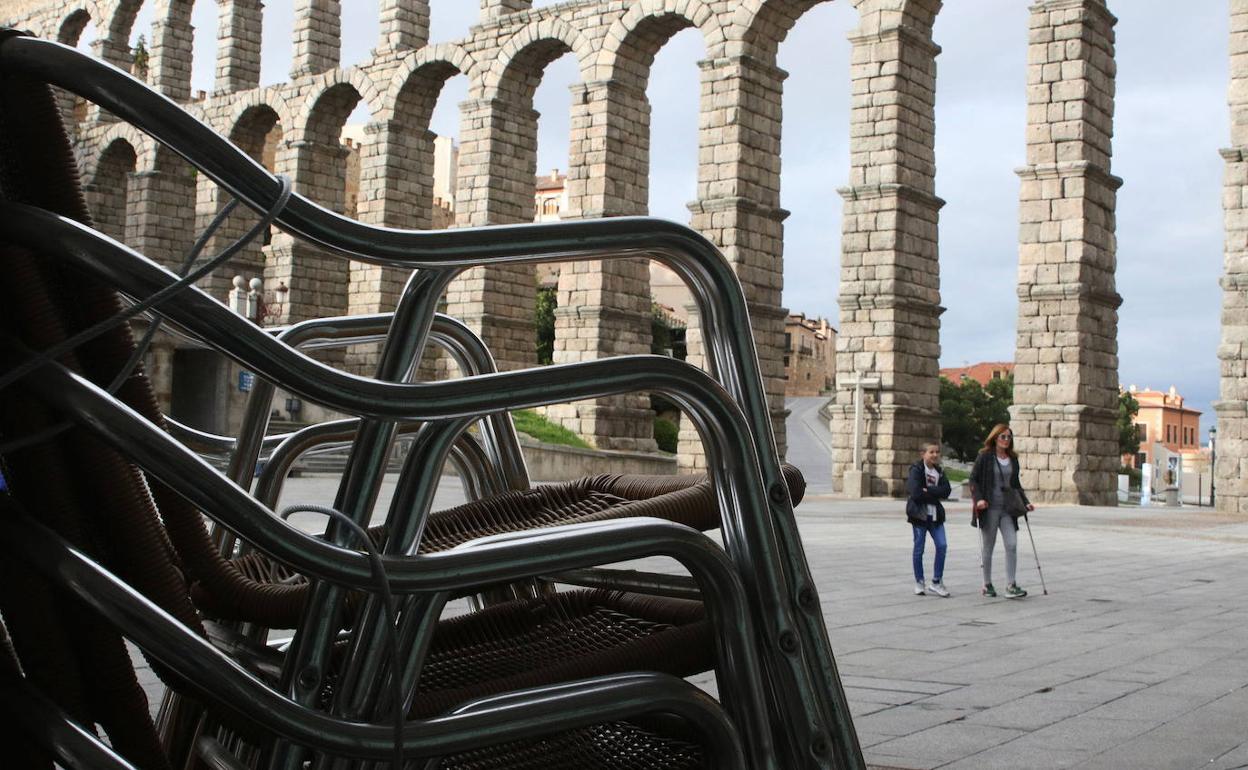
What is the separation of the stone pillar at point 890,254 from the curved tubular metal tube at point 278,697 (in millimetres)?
19081

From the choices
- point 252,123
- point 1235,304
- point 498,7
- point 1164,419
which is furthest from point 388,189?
point 1164,419

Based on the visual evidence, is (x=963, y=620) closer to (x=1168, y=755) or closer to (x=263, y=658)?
(x=1168, y=755)

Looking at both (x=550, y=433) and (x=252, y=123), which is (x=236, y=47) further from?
(x=550, y=433)

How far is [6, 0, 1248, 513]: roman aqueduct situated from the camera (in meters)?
18.9

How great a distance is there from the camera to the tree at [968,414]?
6831 centimetres

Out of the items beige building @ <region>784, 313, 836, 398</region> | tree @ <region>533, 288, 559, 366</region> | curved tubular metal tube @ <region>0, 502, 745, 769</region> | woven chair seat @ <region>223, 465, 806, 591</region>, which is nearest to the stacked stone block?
tree @ <region>533, 288, 559, 366</region>

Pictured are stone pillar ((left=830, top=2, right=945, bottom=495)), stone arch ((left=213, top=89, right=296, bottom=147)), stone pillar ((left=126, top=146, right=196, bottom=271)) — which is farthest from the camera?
stone pillar ((left=126, top=146, right=196, bottom=271))

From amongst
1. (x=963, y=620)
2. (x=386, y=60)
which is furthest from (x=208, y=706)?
(x=386, y=60)

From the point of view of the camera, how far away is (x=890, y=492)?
20.2 m

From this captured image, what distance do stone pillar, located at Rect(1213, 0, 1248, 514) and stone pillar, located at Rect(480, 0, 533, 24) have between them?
13222mm

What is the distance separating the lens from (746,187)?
2247 cm

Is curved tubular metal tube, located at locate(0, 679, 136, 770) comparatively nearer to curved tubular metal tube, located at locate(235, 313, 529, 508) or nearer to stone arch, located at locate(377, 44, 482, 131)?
curved tubular metal tube, located at locate(235, 313, 529, 508)

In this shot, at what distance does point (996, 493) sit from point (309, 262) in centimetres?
2414

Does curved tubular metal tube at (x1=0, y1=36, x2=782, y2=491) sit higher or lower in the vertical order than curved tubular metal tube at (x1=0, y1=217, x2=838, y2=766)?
higher
